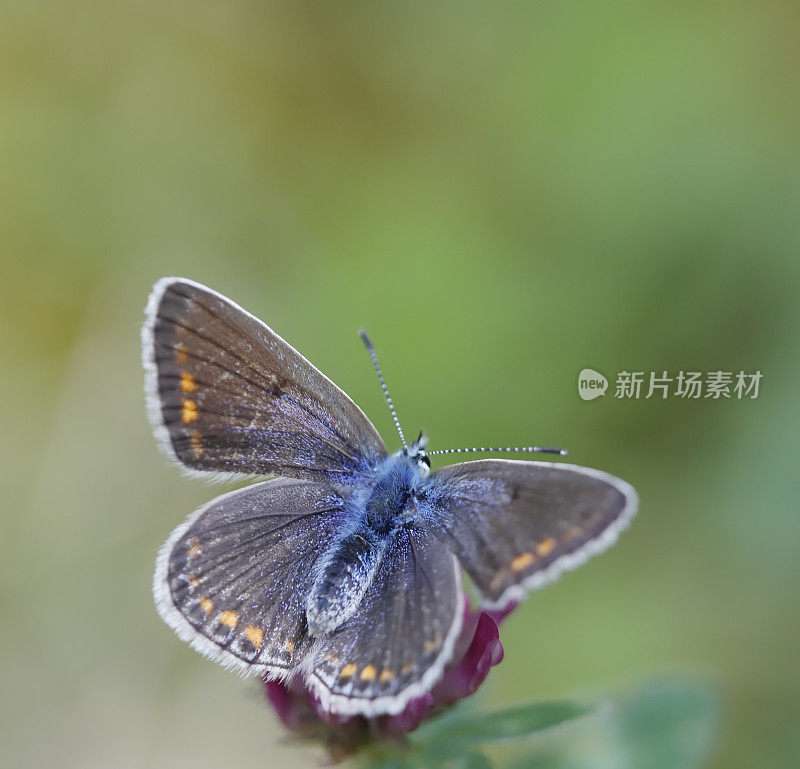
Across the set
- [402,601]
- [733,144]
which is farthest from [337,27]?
[402,601]

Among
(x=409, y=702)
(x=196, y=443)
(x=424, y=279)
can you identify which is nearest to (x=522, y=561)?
(x=409, y=702)

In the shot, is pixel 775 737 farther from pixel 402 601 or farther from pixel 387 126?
pixel 387 126

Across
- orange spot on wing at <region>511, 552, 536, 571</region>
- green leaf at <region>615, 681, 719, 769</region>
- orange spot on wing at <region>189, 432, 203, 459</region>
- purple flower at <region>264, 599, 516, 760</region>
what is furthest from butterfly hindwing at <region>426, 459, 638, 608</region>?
green leaf at <region>615, 681, 719, 769</region>

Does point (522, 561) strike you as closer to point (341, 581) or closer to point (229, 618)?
point (341, 581)

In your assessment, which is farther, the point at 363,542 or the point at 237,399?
the point at 237,399

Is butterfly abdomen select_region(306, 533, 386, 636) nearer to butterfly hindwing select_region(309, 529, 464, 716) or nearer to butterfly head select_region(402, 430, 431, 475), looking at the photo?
butterfly hindwing select_region(309, 529, 464, 716)

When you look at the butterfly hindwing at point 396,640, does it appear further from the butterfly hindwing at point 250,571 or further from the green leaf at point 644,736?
the green leaf at point 644,736
